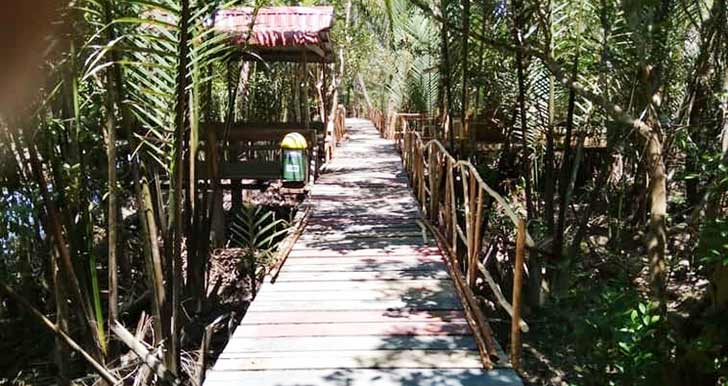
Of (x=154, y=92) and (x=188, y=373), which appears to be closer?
(x=154, y=92)

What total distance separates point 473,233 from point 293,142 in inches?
163

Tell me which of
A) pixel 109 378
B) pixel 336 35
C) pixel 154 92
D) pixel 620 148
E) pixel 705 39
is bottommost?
pixel 109 378

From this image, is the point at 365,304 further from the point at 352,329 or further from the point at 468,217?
the point at 468,217

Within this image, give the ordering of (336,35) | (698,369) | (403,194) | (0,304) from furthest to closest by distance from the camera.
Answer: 1. (336,35)
2. (403,194)
3. (0,304)
4. (698,369)

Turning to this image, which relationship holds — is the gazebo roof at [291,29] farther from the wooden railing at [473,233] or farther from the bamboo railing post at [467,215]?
the bamboo railing post at [467,215]

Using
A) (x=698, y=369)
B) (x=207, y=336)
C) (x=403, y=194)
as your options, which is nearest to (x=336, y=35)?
(x=403, y=194)

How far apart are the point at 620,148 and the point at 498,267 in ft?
6.53

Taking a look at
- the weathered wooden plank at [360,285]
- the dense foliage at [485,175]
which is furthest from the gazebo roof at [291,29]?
the weathered wooden plank at [360,285]

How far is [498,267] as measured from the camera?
690 cm

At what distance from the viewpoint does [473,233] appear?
406 cm

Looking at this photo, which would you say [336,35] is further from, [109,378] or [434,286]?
[109,378]

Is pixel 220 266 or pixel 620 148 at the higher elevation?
pixel 620 148

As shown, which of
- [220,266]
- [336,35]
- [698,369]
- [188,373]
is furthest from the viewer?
[336,35]

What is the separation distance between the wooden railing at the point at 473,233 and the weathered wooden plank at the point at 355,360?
159 millimetres
